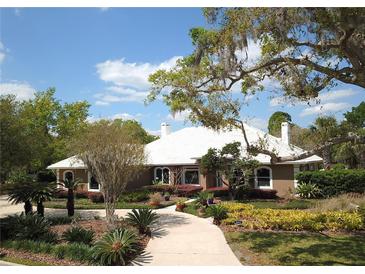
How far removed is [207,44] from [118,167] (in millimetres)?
6128

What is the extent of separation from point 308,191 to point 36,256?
18.7 m

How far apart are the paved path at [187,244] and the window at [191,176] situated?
11.4m

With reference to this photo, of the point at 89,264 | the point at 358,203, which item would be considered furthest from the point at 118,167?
the point at 358,203

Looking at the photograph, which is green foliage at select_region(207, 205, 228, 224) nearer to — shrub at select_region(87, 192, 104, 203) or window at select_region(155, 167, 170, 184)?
shrub at select_region(87, 192, 104, 203)

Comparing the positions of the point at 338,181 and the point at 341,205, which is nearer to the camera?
the point at 341,205

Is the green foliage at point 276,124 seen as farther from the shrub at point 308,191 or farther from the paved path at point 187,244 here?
the paved path at point 187,244

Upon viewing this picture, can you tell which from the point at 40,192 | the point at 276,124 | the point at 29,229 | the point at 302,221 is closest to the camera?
the point at 29,229

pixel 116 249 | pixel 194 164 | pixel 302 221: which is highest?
pixel 194 164

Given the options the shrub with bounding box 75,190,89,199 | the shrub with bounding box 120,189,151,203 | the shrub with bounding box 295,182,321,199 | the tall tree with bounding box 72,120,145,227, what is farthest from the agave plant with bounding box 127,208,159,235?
the shrub with bounding box 75,190,89,199

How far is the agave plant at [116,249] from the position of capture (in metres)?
10.8

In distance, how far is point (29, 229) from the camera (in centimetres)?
1348

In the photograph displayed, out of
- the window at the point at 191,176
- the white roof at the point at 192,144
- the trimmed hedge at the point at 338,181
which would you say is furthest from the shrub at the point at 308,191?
the window at the point at 191,176

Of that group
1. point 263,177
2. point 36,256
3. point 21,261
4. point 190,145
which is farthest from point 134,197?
point 21,261

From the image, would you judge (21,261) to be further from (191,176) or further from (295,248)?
(191,176)
